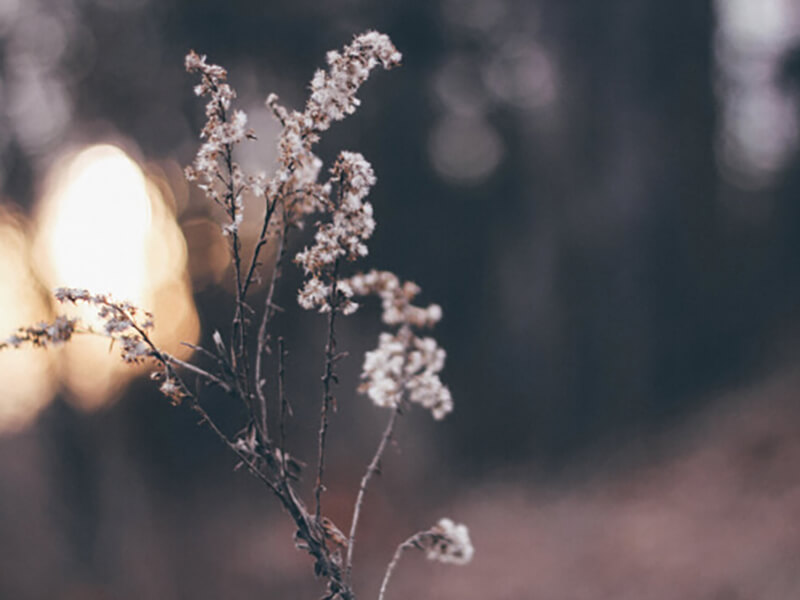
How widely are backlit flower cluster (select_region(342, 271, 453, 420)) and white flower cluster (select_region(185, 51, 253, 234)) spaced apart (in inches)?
11.7

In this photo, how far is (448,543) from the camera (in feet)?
4.45

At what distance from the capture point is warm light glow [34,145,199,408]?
5246 millimetres

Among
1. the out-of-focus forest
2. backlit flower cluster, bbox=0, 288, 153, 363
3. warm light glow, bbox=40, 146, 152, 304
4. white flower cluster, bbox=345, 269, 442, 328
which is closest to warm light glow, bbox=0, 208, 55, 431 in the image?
the out-of-focus forest

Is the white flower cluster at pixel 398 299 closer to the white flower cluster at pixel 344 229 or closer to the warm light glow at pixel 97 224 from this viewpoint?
the white flower cluster at pixel 344 229

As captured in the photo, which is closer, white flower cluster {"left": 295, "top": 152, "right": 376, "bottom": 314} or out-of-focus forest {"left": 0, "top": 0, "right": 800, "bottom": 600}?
white flower cluster {"left": 295, "top": 152, "right": 376, "bottom": 314}

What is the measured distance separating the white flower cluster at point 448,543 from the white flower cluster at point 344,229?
58 centimetres

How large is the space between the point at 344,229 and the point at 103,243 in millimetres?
4838

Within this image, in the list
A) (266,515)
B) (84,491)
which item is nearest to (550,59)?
(266,515)

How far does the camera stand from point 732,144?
24.7 ft

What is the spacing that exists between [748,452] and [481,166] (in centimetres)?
434

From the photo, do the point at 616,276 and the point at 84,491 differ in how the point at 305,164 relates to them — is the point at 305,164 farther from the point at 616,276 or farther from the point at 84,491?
the point at 616,276

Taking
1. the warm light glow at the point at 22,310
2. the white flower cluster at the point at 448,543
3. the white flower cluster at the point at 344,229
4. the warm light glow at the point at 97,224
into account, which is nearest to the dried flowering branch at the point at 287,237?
the white flower cluster at the point at 344,229

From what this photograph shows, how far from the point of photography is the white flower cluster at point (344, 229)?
1188mm

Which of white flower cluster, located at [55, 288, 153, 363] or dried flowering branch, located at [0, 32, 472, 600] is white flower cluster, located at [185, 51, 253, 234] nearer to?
dried flowering branch, located at [0, 32, 472, 600]
